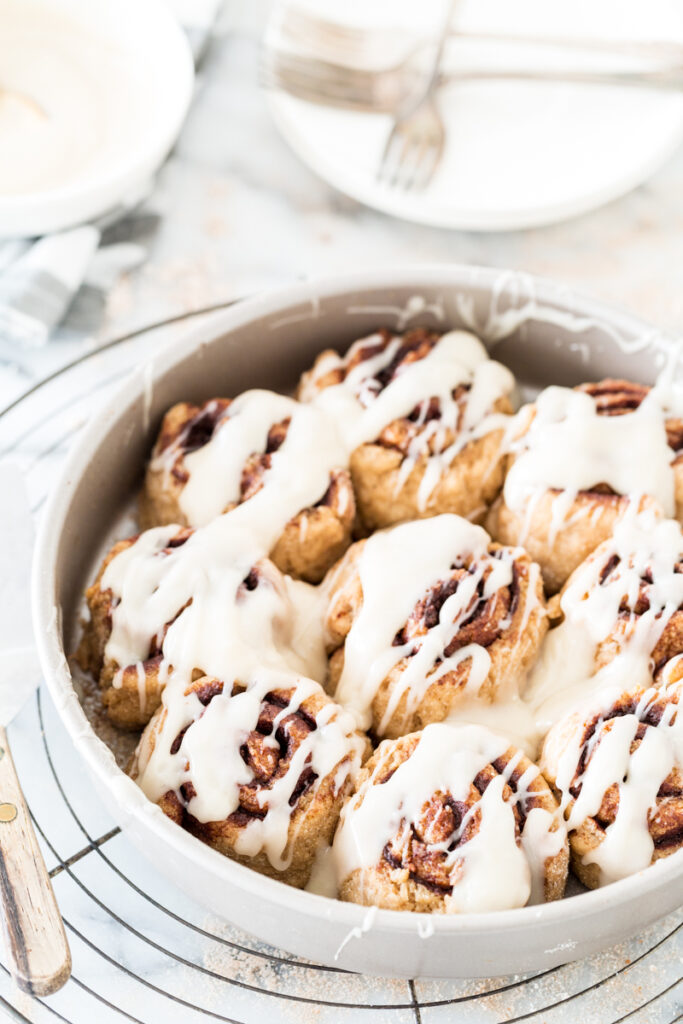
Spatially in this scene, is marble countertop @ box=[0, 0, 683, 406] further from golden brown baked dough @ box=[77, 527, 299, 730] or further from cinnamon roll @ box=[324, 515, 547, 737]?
cinnamon roll @ box=[324, 515, 547, 737]

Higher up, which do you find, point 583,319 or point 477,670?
point 583,319

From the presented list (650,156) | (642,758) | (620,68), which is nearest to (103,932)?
(642,758)

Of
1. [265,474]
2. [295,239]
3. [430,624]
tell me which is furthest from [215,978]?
[295,239]

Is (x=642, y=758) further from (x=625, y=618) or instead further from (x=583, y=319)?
(x=583, y=319)

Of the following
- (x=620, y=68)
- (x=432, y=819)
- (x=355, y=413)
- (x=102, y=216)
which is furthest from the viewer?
(x=620, y=68)

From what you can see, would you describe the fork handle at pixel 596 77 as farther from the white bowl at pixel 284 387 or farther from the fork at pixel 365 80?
the white bowl at pixel 284 387

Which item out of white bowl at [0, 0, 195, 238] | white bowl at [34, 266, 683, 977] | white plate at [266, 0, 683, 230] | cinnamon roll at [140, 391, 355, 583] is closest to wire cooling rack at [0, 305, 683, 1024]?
white bowl at [34, 266, 683, 977]

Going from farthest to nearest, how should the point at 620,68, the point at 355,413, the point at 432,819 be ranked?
the point at 620,68
the point at 355,413
the point at 432,819
